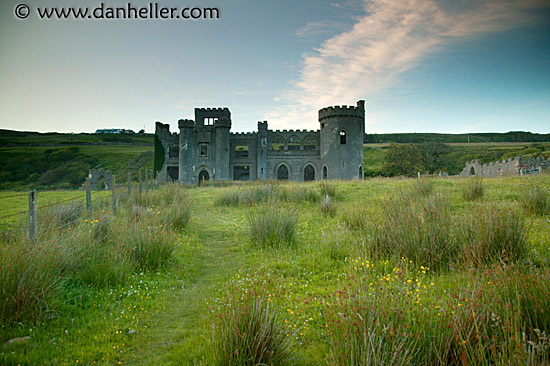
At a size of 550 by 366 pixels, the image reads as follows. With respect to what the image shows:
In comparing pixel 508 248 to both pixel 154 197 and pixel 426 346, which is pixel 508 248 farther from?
pixel 154 197

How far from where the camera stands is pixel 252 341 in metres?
2.77

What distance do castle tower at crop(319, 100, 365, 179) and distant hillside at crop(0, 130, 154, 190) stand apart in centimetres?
3156

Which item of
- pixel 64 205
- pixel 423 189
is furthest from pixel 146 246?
pixel 423 189

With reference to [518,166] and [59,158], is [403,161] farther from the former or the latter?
[59,158]

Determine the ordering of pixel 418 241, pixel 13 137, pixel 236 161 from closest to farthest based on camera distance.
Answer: pixel 418 241
pixel 236 161
pixel 13 137

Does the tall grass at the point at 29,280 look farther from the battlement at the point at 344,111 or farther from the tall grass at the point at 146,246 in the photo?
the battlement at the point at 344,111

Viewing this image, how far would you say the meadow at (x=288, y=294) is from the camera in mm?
2623

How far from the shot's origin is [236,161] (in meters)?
38.4

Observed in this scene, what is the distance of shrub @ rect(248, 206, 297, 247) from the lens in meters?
6.96

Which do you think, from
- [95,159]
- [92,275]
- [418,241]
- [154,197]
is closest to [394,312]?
[418,241]

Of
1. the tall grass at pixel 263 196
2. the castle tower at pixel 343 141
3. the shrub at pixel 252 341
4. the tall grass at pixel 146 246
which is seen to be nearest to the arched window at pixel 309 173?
the castle tower at pixel 343 141

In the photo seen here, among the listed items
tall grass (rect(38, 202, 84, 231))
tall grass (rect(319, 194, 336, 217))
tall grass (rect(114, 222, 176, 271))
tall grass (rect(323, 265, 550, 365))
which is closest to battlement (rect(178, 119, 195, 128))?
tall grass (rect(38, 202, 84, 231))

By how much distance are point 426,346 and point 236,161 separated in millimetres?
36417

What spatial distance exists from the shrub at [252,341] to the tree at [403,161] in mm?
41555
